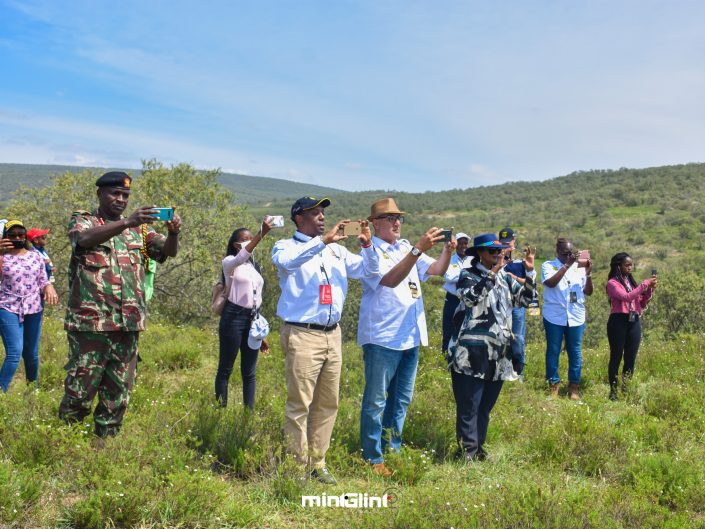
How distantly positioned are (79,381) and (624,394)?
6.48 meters

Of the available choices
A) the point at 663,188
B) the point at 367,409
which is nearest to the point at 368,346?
the point at 367,409

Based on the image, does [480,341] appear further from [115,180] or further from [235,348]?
[115,180]

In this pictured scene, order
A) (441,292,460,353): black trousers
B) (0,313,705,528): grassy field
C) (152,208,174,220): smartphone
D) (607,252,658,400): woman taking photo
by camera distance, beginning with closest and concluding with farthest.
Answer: (0,313,705,528): grassy field, (152,208,174,220): smartphone, (607,252,658,400): woman taking photo, (441,292,460,353): black trousers

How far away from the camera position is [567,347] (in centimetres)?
741

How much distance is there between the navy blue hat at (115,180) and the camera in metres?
3.85

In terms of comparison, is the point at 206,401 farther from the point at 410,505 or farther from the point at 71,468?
the point at 410,505

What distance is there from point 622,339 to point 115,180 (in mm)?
6415

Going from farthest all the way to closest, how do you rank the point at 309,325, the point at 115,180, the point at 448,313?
the point at 448,313, the point at 309,325, the point at 115,180

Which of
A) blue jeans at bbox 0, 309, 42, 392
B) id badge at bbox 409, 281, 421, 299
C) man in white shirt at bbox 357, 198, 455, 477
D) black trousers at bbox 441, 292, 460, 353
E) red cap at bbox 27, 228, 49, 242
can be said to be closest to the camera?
man in white shirt at bbox 357, 198, 455, 477

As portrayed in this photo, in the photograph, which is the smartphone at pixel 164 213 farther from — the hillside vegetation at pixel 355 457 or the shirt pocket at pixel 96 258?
the hillside vegetation at pixel 355 457

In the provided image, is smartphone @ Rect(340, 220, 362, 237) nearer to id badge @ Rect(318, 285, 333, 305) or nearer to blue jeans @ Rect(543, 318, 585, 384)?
id badge @ Rect(318, 285, 333, 305)

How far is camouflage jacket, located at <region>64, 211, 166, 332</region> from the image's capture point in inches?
148

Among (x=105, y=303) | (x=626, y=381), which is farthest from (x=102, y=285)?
(x=626, y=381)

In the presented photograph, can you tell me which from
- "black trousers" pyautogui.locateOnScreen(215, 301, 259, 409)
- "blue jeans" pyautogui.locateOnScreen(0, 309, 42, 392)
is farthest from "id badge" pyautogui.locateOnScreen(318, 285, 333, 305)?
"blue jeans" pyautogui.locateOnScreen(0, 309, 42, 392)
